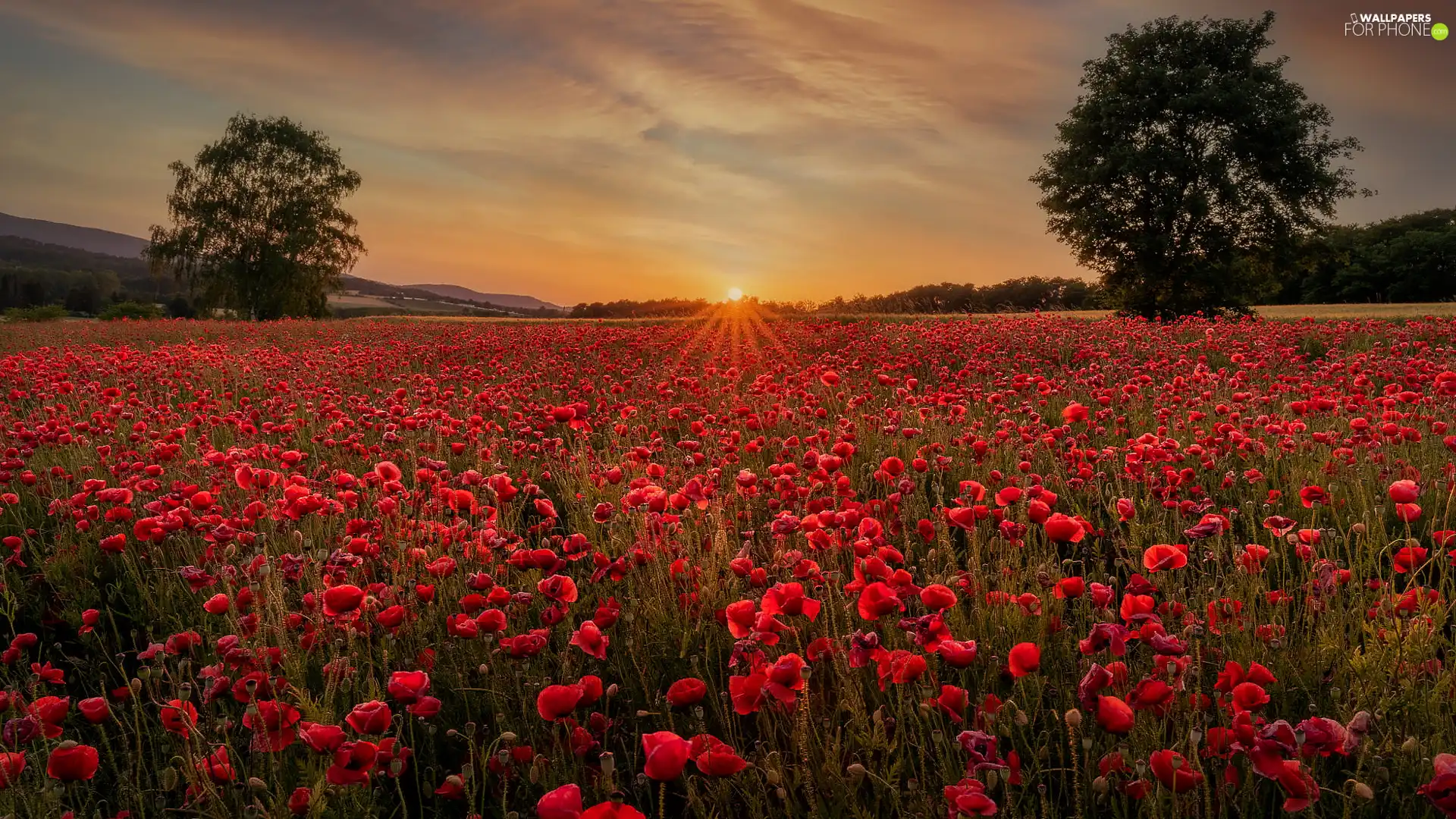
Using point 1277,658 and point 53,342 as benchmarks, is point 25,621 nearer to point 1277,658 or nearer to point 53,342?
point 1277,658

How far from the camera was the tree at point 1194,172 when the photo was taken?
26.7 meters

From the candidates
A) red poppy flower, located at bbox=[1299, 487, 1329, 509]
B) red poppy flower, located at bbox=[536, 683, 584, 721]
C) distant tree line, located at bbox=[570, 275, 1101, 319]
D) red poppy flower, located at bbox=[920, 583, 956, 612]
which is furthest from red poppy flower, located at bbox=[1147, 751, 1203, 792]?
distant tree line, located at bbox=[570, 275, 1101, 319]

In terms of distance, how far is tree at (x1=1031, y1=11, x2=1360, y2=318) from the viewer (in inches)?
1052

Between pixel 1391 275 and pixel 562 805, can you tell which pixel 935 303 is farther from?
pixel 1391 275

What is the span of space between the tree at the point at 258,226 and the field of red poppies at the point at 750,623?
44076 millimetres

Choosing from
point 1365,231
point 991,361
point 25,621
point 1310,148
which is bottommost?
point 25,621

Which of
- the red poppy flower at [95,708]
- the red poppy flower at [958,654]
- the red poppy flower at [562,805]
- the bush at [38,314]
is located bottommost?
the red poppy flower at [95,708]

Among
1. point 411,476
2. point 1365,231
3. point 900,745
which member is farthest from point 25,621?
point 1365,231

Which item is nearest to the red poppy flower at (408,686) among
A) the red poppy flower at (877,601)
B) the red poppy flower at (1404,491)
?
the red poppy flower at (877,601)

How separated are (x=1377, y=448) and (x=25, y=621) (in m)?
7.30

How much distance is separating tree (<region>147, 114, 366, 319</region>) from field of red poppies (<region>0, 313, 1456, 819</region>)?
44.1 metres

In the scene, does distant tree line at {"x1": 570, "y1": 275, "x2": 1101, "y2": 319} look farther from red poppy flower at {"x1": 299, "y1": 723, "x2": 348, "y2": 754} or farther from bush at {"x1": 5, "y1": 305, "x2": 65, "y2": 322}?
bush at {"x1": 5, "y1": 305, "x2": 65, "y2": 322}

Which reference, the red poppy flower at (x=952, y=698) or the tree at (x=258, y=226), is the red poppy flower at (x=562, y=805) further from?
the tree at (x=258, y=226)

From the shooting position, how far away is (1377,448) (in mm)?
4512
